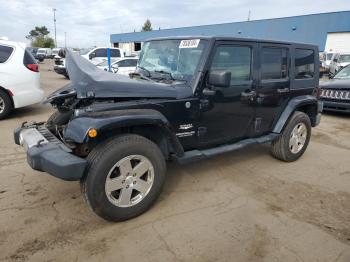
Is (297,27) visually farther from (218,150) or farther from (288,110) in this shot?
(218,150)

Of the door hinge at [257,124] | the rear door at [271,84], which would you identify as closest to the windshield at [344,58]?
the rear door at [271,84]

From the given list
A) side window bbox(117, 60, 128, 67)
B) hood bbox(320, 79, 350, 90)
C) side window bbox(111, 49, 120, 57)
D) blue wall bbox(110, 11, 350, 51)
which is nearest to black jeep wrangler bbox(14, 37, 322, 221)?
hood bbox(320, 79, 350, 90)

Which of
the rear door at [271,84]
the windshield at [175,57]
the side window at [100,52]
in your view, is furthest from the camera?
the side window at [100,52]

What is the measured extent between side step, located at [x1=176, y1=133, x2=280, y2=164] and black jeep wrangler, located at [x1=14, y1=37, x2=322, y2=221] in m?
0.01

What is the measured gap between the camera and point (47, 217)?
3.30 metres

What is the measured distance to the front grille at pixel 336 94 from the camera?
28.9 feet

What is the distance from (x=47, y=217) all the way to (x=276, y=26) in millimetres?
36591

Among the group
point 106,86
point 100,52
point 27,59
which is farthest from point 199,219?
point 100,52

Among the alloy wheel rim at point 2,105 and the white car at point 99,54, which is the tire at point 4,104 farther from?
the white car at point 99,54

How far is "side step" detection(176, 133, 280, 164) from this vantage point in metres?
3.71

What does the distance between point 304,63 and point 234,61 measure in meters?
1.76

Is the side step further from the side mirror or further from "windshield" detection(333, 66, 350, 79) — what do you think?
"windshield" detection(333, 66, 350, 79)

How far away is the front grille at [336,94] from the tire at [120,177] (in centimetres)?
741

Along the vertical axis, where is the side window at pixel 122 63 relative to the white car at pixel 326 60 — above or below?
below
